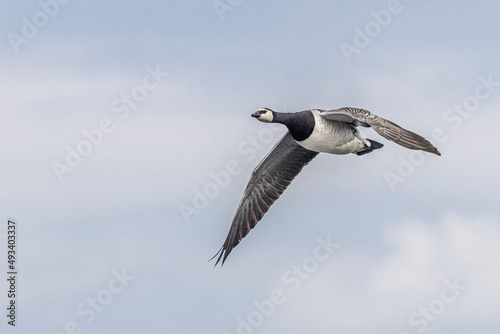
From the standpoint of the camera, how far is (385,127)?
19.8 meters

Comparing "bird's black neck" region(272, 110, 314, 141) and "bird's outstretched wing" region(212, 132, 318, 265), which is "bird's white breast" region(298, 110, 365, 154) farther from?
"bird's outstretched wing" region(212, 132, 318, 265)

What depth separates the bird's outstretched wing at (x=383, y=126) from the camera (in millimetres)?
19203

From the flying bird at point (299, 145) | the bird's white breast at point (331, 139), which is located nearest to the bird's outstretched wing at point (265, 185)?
the flying bird at point (299, 145)

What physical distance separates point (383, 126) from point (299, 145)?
3.87m

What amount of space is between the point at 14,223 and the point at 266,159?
641 cm

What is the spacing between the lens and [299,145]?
921 inches

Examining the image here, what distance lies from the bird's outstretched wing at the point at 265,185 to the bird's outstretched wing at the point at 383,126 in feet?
7.68

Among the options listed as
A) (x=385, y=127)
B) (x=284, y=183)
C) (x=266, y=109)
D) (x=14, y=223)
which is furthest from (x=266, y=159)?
(x=14, y=223)

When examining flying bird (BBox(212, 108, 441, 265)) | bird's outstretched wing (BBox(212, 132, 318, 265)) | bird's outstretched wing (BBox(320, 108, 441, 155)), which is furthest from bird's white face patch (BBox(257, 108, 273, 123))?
bird's outstretched wing (BBox(212, 132, 318, 265))

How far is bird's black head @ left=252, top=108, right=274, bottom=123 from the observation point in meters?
21.5

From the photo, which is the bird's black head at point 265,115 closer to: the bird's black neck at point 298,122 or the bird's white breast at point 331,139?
the bird's black neck at point 298,122

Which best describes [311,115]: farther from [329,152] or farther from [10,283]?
[10,283]

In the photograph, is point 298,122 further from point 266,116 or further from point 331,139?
point 331,139

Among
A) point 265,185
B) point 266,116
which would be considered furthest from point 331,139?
point 265,185
